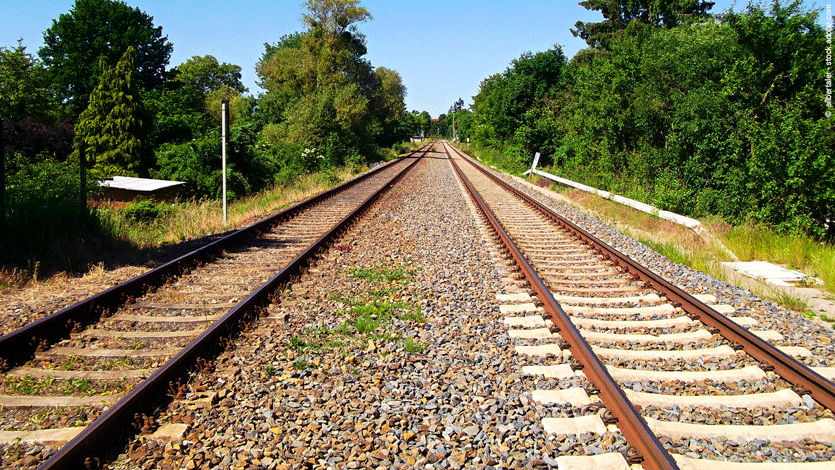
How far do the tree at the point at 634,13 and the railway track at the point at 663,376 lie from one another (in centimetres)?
3236

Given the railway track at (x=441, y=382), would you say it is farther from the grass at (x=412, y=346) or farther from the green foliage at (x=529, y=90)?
the green foliage at (x=529, y=90)

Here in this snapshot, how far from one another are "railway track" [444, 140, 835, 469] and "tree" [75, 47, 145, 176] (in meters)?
24.4

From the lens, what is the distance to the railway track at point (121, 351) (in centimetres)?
355

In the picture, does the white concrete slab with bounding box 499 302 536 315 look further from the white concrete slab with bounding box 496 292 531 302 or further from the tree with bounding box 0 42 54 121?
the tree with bounding box 0 42 54 121

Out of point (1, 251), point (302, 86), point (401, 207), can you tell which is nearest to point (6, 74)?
point (302, 86)

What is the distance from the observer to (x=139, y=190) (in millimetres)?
15422

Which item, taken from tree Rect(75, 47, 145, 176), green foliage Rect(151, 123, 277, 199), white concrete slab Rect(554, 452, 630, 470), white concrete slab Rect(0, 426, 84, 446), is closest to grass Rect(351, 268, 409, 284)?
white concrete slab Rect(0, 426, 84, 446)

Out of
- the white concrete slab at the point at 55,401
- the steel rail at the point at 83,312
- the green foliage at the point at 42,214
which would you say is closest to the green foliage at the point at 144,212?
the green foliage at the point at 42,214

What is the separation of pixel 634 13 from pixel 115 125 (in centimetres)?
3198

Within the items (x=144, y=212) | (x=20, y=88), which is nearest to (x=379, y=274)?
(x=144, y=212)

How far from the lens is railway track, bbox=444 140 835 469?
3506mm

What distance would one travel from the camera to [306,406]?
406 cm

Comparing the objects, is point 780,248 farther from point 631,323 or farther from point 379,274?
point 379,274

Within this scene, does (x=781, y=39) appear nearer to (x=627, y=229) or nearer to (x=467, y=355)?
(x=627, y=229)
